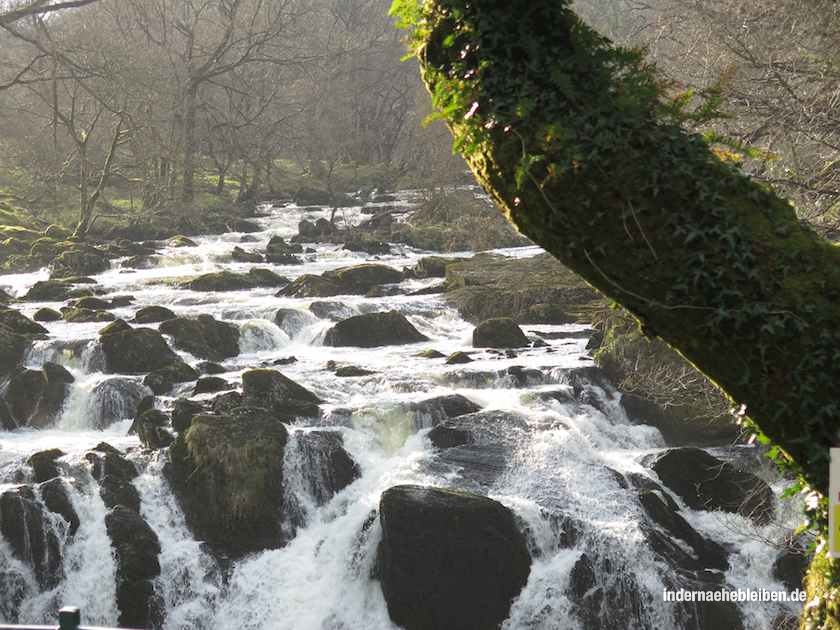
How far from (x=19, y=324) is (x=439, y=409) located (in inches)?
351

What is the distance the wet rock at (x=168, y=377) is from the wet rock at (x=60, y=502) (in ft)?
11.1

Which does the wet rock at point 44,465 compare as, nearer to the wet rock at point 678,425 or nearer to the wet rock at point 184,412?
the wet rock at point 184,412

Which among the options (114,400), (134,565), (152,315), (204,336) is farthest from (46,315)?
(134,565)

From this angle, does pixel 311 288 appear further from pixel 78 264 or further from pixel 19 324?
pixel 78 264

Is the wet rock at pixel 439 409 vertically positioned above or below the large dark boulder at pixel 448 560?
above

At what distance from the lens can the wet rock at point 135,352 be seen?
16.6m

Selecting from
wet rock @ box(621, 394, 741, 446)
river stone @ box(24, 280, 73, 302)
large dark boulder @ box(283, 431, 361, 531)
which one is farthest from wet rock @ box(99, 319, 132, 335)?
wet rock @ box(621, 394, 741, 446)

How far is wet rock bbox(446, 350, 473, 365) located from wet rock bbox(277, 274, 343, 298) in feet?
20.6

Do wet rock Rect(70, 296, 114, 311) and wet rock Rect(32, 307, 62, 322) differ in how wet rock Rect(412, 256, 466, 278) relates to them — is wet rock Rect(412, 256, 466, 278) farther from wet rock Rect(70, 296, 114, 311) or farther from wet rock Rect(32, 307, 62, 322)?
wet rock Rect(32, 307, 62, 322)

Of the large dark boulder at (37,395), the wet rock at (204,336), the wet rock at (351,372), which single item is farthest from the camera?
the wet rock at (204,336)

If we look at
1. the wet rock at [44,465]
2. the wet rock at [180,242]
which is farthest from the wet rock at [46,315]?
the wet rock at [180,242]

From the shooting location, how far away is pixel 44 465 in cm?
1265

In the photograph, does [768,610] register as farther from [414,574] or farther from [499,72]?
[499,72]

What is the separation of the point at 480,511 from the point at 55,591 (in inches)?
204
